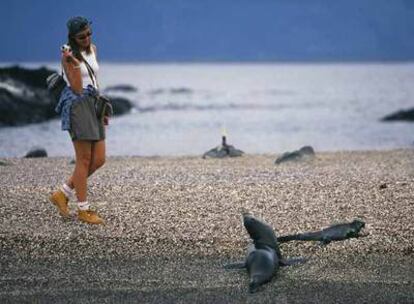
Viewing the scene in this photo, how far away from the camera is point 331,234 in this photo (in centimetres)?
704

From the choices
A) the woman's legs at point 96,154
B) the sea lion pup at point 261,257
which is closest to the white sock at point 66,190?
the woman's legs at point 96,154

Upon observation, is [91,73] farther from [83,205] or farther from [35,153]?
[35,153]

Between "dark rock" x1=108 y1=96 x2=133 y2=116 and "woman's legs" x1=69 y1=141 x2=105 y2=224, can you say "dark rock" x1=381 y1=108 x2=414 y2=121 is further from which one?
"woman's legs" x1=69 y1=141 x2=105 y2=224

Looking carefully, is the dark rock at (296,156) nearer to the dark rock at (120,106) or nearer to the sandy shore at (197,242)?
the sandy shore at (197,242)

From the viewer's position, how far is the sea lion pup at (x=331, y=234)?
702cm

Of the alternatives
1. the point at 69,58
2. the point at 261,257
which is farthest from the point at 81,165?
the point at 261,257

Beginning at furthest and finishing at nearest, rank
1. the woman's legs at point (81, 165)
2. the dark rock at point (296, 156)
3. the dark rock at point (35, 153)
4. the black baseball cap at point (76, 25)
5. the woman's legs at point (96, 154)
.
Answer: the dark rock at point (35, 153) < the dark rock at point (296, 156) < the woman's legs at point (96, 154) < the woman's legs at point (81, 165) < the black baseball cap at point (76, 25)

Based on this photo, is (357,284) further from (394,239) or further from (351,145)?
(351,145)

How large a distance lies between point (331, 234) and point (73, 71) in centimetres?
312

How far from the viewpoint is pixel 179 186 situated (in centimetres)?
1013

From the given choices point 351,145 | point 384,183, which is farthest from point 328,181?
point 351,145

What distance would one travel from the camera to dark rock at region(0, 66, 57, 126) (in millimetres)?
35625

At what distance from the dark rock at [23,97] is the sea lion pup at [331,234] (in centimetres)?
2944

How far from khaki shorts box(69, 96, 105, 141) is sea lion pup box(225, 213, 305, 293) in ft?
6.05
